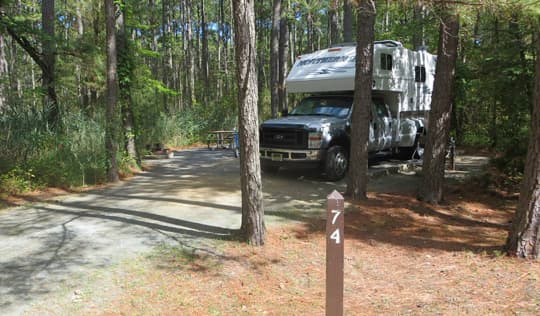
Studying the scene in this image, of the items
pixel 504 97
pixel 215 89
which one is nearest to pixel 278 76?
pixel 504 97

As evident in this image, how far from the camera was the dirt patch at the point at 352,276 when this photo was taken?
4191 millimetres

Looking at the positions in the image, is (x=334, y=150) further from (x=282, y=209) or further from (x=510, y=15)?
(x=510, y=15)

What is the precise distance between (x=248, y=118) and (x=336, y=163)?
5080mm

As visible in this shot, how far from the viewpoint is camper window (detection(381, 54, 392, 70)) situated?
11281mm

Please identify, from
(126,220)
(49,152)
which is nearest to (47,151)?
Answer: (49,152)

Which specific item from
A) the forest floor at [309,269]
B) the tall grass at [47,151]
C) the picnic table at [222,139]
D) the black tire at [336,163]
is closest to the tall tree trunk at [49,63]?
the tall grass at [47,151]

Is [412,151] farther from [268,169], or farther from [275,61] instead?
[275,61]

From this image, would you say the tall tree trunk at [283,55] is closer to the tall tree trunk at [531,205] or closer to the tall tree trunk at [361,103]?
the tall tree trunk at [361,103]

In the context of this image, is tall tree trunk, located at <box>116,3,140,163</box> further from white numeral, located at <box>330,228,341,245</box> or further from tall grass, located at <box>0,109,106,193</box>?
white numeral, located at <box>330,228,341,245</box>

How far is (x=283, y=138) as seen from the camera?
10117 millimetres

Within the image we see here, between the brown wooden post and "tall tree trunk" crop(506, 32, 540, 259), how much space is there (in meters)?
3.38

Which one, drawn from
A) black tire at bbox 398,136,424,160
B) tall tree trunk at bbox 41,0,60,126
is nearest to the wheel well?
black tire at bbox 398,136,424,160

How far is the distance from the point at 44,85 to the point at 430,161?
1030cm

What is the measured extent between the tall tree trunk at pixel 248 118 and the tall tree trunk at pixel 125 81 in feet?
23.8
